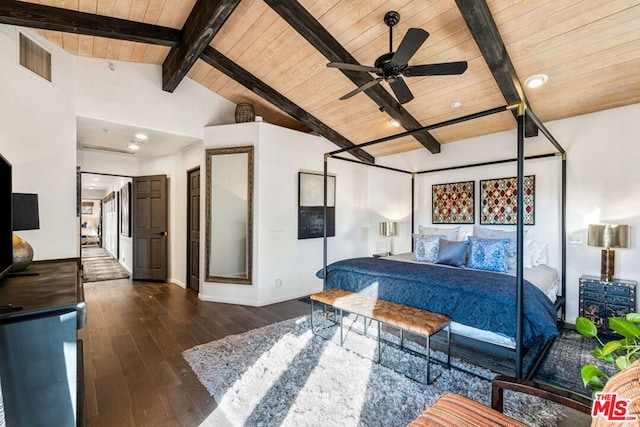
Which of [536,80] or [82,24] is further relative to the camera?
[536,80]

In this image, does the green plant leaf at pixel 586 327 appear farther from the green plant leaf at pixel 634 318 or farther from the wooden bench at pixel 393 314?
the wooden bench at pixel 393 314

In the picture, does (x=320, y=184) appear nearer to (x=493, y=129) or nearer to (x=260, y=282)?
(x=260, y=282)

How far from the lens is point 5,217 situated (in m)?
1.75

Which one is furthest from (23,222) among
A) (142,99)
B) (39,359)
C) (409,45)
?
(409,45)

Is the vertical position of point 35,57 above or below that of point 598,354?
above

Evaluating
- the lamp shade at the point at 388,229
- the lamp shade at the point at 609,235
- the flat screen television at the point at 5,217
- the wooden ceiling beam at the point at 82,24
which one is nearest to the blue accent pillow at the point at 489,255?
the lamp shade at the point at 609,235

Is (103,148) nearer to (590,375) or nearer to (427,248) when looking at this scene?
(427,248)

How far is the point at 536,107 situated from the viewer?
366cm

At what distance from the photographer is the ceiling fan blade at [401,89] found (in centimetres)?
275

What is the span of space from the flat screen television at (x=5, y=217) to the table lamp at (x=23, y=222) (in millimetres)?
218

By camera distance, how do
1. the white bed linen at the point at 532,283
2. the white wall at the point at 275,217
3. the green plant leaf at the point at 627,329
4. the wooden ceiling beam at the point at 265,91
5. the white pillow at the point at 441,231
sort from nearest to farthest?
the green plant leaf at the point at 627,329 → the white bed linen at the point at 532,283 → the wooden ceiling beam at the point at 265,91 → the white pillow at the point at 441,231 → the white wall at the point at 275,217

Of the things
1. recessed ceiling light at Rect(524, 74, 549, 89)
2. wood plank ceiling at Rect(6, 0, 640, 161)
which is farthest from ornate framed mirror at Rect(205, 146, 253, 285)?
recessed ceiling light at Rect(524, 74, 549, 89)

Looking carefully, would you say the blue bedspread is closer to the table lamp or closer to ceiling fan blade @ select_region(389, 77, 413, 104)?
ceiling fan blade @ select_region(389, 77, 413, 104)

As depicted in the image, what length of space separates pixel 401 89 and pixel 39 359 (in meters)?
3.12
